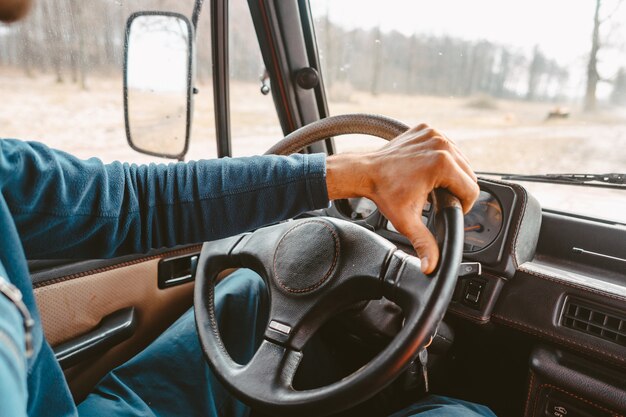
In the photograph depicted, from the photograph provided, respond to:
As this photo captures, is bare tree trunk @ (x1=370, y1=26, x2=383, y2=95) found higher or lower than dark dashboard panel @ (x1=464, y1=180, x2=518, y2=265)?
higher

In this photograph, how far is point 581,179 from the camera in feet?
5.38

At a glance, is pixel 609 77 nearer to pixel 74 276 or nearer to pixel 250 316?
pixel 250 316

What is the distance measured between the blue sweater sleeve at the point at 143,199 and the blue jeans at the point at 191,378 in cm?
40

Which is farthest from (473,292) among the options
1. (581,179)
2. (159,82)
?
(159,82)

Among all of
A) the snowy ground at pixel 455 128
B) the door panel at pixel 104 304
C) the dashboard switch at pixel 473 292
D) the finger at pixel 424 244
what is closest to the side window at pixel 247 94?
the snowy ground at pixel 455 128

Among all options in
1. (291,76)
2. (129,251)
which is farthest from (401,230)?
(291,76)

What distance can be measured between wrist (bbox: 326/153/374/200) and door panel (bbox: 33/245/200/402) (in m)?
1.01

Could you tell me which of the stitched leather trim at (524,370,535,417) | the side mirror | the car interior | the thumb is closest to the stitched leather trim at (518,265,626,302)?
the car interior

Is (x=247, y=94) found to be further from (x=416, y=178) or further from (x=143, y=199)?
(x=416, y=178)

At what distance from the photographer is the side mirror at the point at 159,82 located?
177cm

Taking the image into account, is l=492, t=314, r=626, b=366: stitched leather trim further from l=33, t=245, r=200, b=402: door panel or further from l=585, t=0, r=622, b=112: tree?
l=33, t=245, r=200, b=402: door panel

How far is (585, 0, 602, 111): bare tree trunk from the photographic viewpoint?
1490mm

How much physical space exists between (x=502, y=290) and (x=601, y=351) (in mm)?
299

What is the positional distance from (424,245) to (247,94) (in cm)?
152
